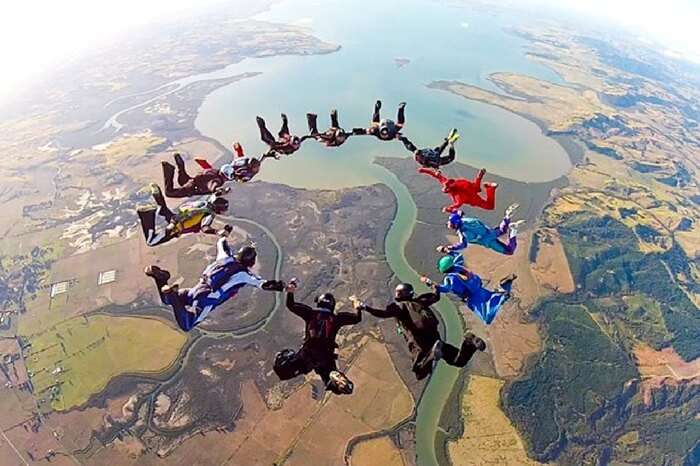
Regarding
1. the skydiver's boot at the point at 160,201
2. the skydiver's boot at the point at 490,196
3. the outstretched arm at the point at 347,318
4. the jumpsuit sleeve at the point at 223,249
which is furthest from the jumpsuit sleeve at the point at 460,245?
the skydiver's boot at the point at 160,201

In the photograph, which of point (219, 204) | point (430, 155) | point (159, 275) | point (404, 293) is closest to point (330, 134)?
point (430, 155)

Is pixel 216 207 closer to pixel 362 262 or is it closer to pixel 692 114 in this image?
pixel 362 262

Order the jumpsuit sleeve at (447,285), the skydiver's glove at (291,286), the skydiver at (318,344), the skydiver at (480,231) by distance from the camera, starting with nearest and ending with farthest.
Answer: the skydiver's glove at (291,286), the skydiver at (318,344), the jumpsuit sleeve at (447,285), the skydiver at (480,231)

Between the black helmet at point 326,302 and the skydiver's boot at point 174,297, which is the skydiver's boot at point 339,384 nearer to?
the black helmet at point 326,302

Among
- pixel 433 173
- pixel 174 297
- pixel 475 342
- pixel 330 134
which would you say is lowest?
pixel 475 342

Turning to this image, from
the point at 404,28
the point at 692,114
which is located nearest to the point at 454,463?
the point at 692,114

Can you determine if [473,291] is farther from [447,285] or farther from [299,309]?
[299,309]
